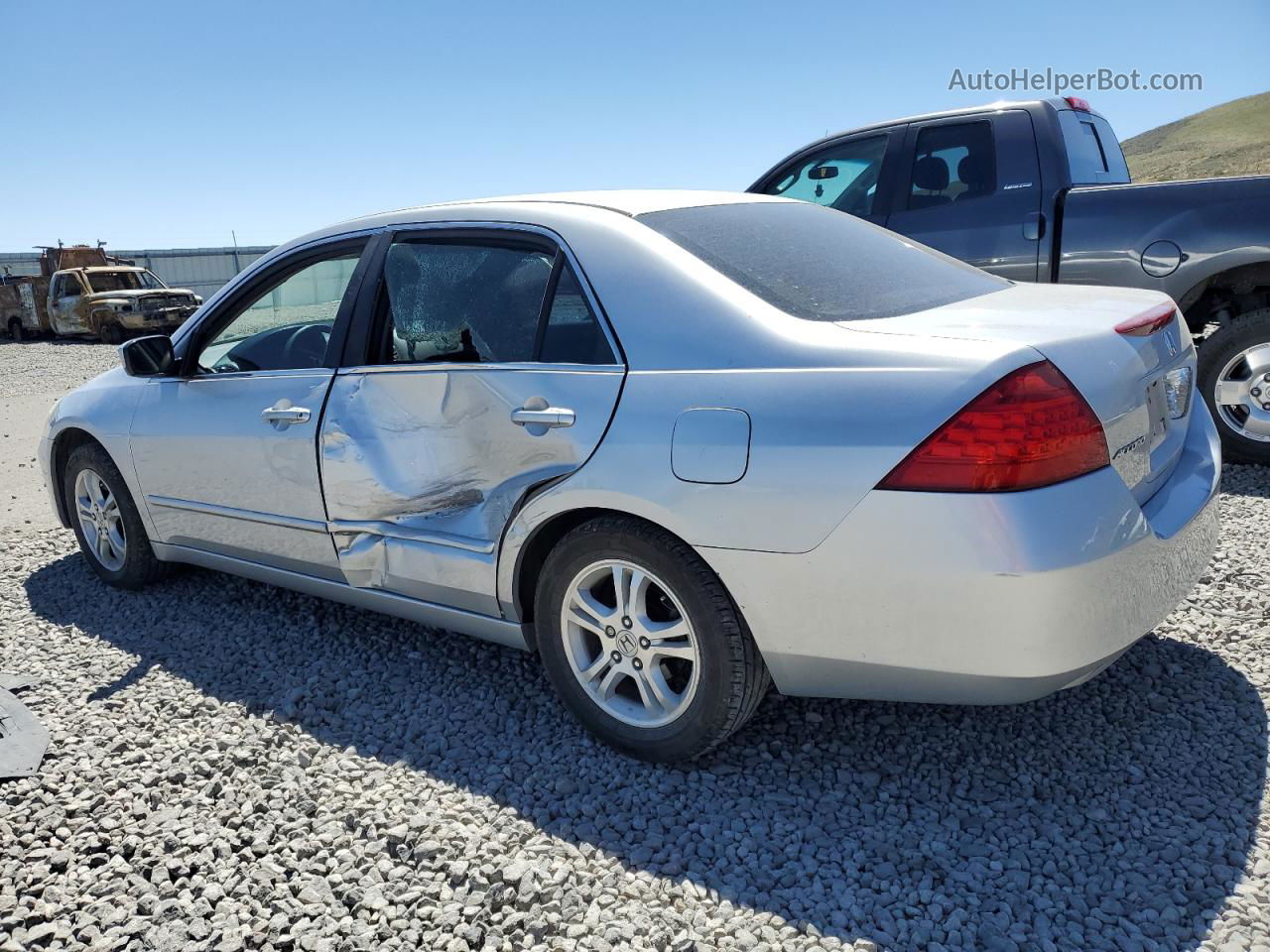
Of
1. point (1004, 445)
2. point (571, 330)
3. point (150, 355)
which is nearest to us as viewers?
point (1004, 445)

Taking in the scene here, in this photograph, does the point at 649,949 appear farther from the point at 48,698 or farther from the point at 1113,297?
the point at 48,698

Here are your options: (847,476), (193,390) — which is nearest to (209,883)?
(847,476)

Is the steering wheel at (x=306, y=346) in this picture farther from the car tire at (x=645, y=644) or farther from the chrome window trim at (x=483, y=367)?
the car tire at (x=645, y=644)

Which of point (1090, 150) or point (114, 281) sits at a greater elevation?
point (1090, 150)

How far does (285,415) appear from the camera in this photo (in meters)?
3.56

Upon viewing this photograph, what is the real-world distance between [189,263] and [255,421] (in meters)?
34.6

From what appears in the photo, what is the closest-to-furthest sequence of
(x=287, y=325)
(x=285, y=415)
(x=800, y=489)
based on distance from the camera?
(x=800, y=489) → (x=285, y=415) → (x=287, y=325)

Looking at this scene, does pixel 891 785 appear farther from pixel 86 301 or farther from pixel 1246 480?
pixel 86 301

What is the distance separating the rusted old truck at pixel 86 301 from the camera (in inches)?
813

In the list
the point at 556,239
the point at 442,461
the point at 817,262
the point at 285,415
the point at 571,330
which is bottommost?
the point at 442,461

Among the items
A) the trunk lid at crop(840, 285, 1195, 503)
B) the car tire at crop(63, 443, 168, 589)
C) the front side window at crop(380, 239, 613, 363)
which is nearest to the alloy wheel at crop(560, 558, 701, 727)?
the front side window at crop(380, 239, 613, 363)

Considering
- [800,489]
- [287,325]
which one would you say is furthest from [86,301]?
[800,489]

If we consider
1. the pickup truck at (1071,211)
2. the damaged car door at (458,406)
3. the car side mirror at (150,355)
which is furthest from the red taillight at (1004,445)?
the pickup truck at (1071,211)

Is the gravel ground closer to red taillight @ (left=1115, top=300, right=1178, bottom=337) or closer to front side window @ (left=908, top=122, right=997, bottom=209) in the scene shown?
red taillight @ (left=1115, top=300, right=1178, bottom=337)
